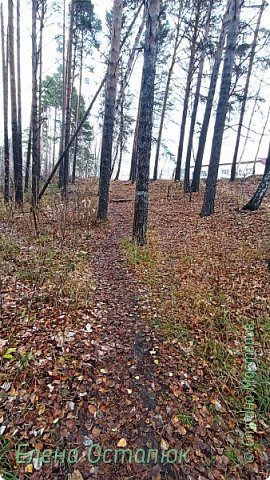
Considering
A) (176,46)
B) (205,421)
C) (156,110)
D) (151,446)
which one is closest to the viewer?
(151,446)

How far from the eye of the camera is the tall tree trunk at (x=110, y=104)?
690 cm

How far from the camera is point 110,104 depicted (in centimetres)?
731

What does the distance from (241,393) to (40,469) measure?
1939 mm

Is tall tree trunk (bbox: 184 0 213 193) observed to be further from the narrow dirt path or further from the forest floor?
the narrow dirt path

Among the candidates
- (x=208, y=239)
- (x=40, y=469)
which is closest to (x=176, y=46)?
(x=208, y=239)

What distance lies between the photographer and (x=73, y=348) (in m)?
2.79

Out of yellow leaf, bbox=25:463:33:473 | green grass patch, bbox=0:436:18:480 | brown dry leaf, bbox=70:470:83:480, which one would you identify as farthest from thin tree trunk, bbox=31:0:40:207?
brown dry leaf, bbox=70:470:83:480

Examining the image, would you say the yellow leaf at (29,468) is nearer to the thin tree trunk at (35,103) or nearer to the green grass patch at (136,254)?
the green grass patch at (136,254)

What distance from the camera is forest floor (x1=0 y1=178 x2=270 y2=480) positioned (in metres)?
1.94

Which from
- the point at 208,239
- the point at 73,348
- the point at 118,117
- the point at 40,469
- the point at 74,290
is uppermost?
the point at 118,117

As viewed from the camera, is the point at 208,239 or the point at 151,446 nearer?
the point at 151,446

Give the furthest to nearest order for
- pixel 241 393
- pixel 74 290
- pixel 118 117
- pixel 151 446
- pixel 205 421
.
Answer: pixel 118 117 → pixel 74 290 → pixel 241 393 → pixel 205 421 → pixel 151 446

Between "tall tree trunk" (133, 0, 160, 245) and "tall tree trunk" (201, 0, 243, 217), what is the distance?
2.83 meters

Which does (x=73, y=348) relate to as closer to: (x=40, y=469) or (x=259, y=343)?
(x=40, y=469)
